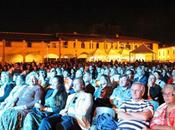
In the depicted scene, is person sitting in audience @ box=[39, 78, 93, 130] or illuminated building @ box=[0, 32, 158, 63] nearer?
person sitting in audience @ box=[39, 78, 93, 130]

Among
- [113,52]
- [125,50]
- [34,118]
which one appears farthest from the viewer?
[125,50]

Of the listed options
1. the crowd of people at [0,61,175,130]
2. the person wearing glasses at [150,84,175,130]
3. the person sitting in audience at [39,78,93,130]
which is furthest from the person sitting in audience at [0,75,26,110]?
the person wearing glasses at [150,84,175,130]

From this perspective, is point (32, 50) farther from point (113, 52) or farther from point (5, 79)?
point (5, 79)

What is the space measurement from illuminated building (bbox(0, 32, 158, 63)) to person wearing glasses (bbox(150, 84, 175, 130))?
41.8m

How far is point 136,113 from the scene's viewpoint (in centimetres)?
620

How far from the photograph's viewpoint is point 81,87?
25.9 feet

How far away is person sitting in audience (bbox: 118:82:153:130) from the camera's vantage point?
243 inches

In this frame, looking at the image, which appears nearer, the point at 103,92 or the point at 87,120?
the point at 87,120

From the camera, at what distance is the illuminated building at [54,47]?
5218 centimetres

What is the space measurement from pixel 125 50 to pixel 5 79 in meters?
54.7

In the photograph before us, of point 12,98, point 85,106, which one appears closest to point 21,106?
point 12,98

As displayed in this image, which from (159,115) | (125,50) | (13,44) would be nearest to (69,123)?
(159,115)

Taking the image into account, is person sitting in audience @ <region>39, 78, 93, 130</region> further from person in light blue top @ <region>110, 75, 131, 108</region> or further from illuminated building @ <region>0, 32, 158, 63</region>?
illuminated building @ <region>0, 32, 158, 63</region>

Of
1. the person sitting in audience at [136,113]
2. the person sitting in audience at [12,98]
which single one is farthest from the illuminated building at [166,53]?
the person sitting in audience at [136,113]
